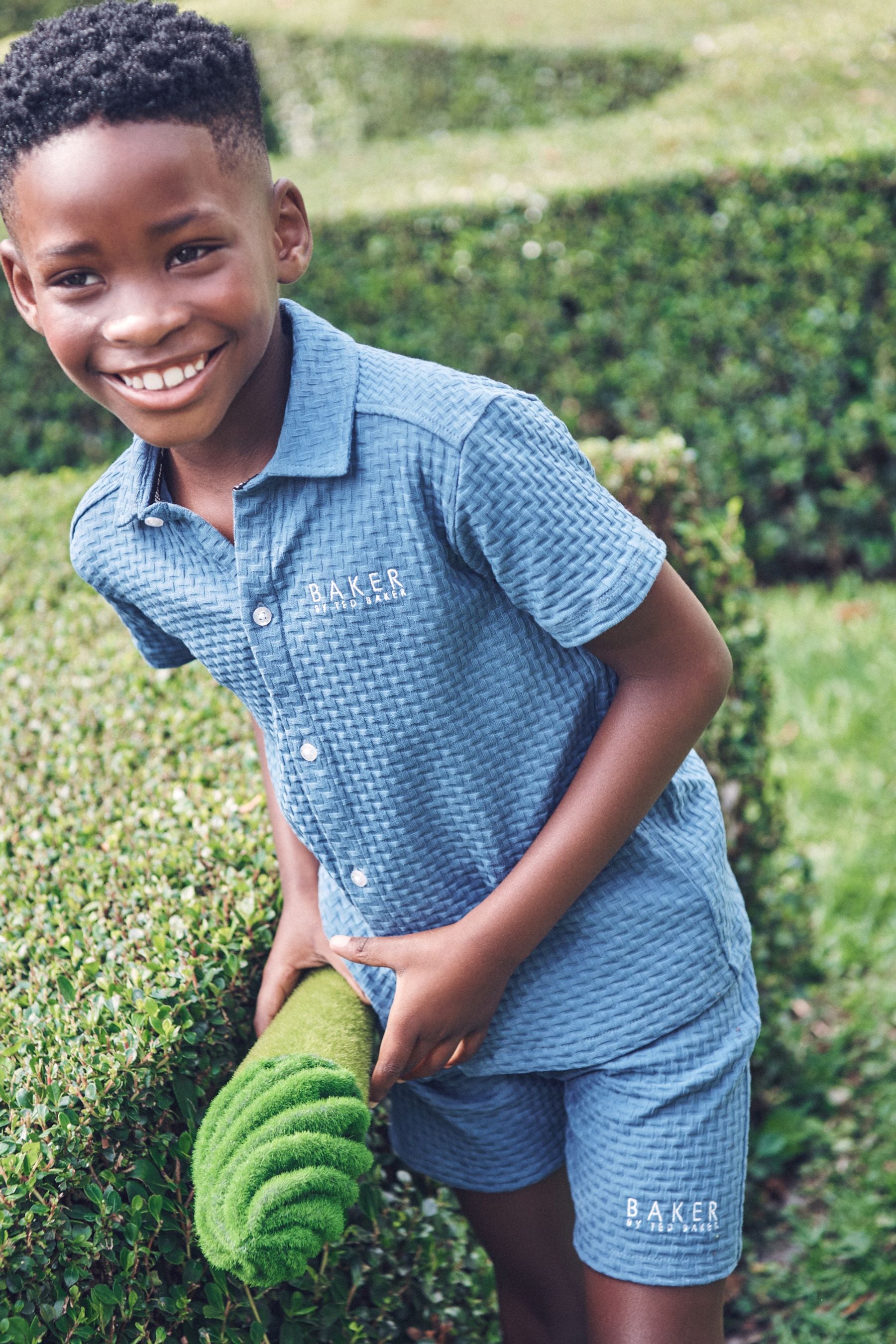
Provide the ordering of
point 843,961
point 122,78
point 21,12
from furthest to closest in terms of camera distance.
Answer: point 21,12 → point 843,961 → point 122,78

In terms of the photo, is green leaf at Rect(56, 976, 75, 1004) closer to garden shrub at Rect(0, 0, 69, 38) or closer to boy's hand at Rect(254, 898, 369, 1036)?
boy's hand at Rect(254, 898, 369, 1036)

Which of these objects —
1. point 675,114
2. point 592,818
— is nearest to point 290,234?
point 592,818

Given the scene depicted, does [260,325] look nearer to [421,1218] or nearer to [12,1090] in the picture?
[12,1090]

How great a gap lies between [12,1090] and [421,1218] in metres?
0.86

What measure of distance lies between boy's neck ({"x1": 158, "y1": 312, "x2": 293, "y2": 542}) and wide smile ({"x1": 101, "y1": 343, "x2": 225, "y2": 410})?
3.6 inches

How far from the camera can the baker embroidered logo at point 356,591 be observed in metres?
1.53

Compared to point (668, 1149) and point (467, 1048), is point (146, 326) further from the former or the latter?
point (668, 1149)

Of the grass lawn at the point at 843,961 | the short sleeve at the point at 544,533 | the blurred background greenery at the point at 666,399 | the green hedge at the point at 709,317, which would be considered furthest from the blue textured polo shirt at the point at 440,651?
the green hedge at the point at 709,317

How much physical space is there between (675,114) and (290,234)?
6.07 meters

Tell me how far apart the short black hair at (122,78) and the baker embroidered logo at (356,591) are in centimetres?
50

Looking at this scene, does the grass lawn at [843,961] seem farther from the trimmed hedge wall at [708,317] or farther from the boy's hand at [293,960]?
the boy's hand at [293,960]

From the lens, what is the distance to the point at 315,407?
5.16ft

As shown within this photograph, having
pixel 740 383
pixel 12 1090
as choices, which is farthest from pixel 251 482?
pixel 740 383

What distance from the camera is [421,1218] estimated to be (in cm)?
224
